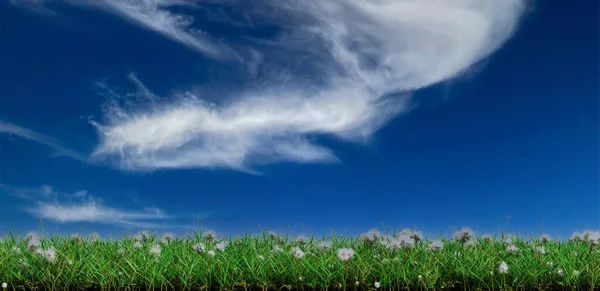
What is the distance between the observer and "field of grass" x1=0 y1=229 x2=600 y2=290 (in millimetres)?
5582

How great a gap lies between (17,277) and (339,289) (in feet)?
10.5

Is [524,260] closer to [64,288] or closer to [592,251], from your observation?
[592,251]

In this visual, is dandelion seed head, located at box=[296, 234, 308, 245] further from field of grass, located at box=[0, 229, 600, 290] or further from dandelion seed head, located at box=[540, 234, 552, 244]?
dandelion seed head, located at box=[540, 234, 552, 244]

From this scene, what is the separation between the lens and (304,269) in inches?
223

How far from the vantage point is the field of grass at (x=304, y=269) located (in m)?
5.58

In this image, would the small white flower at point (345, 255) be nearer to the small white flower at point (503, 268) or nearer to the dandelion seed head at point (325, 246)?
the dandelion seed head at point (325, 246)

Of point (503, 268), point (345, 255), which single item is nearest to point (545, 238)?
point (503, 268)

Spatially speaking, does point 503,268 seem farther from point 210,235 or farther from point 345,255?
point 210,235

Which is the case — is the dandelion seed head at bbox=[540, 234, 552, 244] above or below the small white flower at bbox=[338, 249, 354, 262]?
above

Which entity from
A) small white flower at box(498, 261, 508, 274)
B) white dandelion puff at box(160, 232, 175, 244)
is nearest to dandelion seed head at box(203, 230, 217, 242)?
white dandelion puff at box(160, 232, 175, 244)

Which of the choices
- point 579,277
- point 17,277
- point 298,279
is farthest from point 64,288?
point 579,277

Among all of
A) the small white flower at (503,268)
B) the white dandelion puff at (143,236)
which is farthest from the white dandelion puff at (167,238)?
the small white flower at (503,268)

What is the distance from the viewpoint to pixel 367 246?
264 inches

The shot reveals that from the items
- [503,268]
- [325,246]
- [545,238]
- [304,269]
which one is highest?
[545,238]
